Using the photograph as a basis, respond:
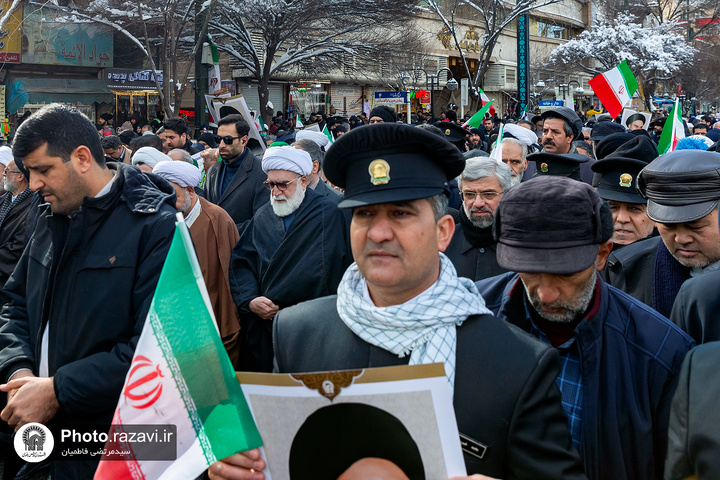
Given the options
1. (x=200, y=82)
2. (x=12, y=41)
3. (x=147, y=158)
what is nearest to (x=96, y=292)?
(x=147, y=158)

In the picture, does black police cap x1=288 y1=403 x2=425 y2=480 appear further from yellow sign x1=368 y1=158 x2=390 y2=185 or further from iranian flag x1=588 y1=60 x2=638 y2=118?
iranian flag x1=588 y1=60 x2=638 y2=118

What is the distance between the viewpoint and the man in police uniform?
195 centimetres

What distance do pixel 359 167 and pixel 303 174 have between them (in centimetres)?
327

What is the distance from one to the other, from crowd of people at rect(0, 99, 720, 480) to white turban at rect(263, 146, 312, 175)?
1.48 feet

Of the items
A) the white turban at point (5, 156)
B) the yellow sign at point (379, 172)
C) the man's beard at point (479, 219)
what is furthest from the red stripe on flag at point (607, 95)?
the yellow sign at point (379, 172)

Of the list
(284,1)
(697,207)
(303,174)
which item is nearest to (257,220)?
(303,174)

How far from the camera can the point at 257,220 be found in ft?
17.5

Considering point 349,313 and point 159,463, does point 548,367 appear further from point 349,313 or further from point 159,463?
point 159,463

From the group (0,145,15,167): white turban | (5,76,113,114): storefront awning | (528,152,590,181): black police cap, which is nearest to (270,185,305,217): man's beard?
(528,152,590,181): black police cap

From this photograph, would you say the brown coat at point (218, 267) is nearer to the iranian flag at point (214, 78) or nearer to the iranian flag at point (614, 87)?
the iranian flag at point (614, 87)

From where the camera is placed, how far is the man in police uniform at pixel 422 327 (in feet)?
6.41

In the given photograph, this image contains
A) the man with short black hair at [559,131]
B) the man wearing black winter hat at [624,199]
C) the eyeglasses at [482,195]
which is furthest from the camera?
the man with short black hair at [559,131]

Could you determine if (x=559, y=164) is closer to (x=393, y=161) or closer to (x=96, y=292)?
(x=96, y=292)

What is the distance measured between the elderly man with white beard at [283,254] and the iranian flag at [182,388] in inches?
115
